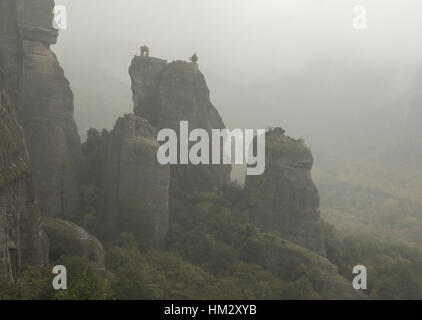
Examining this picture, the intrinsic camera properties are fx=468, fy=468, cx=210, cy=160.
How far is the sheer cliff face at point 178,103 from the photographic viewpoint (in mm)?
55875

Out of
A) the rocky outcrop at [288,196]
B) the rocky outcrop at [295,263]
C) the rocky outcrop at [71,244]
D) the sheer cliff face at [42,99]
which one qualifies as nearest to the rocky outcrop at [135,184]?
the sheer cliff face at [42,99]

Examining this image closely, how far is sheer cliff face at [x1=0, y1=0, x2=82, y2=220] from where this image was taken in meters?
43.8

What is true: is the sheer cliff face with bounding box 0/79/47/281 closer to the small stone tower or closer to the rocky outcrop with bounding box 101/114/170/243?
the rocky outcrop with bounding box 101/114/170/243

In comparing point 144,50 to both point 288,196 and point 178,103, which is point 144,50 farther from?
point 288,196

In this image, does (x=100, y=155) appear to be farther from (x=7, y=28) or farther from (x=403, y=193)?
(x=403, y=193)

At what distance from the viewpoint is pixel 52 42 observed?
49.1m

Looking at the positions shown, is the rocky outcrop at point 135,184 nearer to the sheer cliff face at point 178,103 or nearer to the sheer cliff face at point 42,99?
the sheer cliff face at point 42,99

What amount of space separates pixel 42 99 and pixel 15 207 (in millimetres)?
23789

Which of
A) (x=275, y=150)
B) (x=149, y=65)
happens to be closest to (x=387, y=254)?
(x=275, y=150)

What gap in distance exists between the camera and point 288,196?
49.2m

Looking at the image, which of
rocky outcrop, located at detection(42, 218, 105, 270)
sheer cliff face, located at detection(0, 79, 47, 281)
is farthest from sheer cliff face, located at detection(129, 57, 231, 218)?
sheer cliff face, located at detection(0, 79, 47, 281)

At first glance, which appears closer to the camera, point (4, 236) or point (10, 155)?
point (4, 236)

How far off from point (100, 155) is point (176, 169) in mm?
9195

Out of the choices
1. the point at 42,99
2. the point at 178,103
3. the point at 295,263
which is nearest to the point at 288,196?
the point at 295,263
